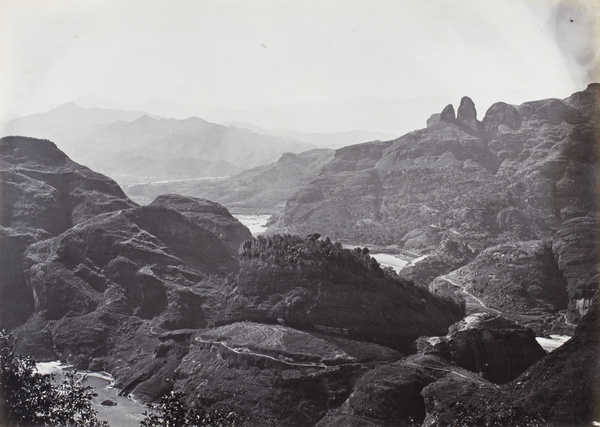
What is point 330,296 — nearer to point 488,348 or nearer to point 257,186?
point 488,348

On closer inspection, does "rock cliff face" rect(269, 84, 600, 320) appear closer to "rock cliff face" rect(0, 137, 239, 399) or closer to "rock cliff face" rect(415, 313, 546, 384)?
"rock cliff face" rect(415, 313, 546, 384)

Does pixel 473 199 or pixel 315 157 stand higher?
pixel 315 157

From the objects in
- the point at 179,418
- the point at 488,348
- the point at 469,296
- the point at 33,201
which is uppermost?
the point at 33,201

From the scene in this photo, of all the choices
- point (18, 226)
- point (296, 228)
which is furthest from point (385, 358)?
point (296, 228)

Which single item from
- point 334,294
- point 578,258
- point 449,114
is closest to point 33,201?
point 334,294

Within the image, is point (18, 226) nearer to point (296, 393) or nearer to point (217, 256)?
point (217, 256)

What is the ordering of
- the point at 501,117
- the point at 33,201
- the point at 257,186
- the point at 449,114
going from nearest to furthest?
the point at 33,201 < the point at 501,117 < the point at 449,114 < the point at 257,186
